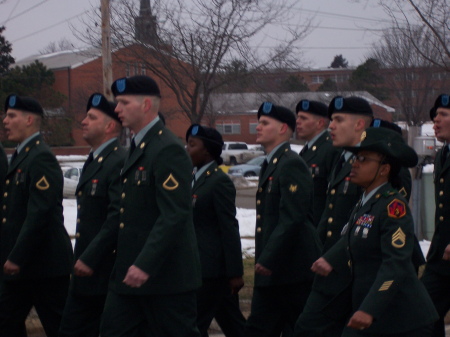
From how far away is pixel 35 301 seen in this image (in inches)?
241

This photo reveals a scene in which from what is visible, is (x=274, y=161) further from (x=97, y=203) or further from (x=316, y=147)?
(x=97, y=203)

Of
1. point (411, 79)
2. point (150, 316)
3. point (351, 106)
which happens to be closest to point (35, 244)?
point (150, 316)

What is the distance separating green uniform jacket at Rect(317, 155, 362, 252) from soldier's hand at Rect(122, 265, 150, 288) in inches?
68.8

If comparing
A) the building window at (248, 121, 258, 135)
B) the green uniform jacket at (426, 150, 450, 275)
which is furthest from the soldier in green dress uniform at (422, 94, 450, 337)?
the building window at (248, 121, 258, 135)

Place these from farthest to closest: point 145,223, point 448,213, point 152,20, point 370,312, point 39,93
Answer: point 39,93 < point 152,20 < point 448,213 < point 145,223 < point 370,312

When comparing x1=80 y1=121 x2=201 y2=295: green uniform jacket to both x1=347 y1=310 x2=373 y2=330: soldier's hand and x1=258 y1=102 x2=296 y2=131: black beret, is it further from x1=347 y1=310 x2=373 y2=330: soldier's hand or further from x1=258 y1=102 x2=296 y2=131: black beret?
x1=258 y1=102 x2=296 y2=131: black beret

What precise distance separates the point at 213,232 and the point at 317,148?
1.21m

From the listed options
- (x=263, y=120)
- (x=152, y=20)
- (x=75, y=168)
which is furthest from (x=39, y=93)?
(x=263, y=120)

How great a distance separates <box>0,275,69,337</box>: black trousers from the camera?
237 inches

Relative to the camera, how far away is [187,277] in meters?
4.66

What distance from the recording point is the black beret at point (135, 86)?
479 centimetres

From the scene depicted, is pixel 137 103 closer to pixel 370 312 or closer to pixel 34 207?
pixel 34 207

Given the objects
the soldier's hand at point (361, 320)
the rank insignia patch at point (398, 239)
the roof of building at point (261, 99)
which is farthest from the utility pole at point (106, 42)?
the soldier's hand at point (361, 320)

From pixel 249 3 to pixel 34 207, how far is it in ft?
37.6
